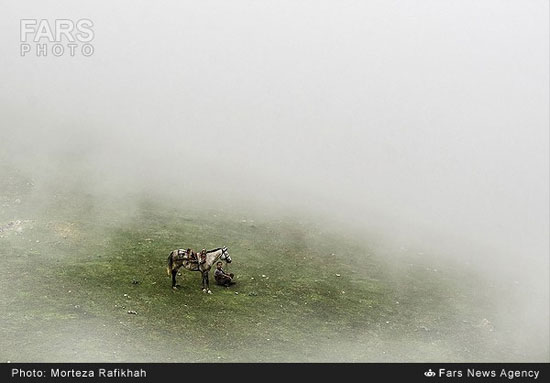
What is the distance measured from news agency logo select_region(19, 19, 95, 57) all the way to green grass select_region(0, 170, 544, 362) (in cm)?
5224

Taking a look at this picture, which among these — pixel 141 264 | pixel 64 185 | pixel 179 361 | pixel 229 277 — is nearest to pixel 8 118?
pixel 64 185

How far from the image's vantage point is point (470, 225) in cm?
5288

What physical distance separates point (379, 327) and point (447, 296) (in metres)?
7.71

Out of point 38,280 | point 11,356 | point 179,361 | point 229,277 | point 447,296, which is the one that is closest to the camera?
point 11,356

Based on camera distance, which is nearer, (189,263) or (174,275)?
(189,263)

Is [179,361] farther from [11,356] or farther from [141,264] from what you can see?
[141,264]

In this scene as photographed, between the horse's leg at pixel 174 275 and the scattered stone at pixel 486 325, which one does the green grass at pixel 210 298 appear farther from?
the horse's leg at pixel 174 275

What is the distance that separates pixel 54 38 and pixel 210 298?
7793 centimetres

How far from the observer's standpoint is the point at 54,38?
8756 cm
